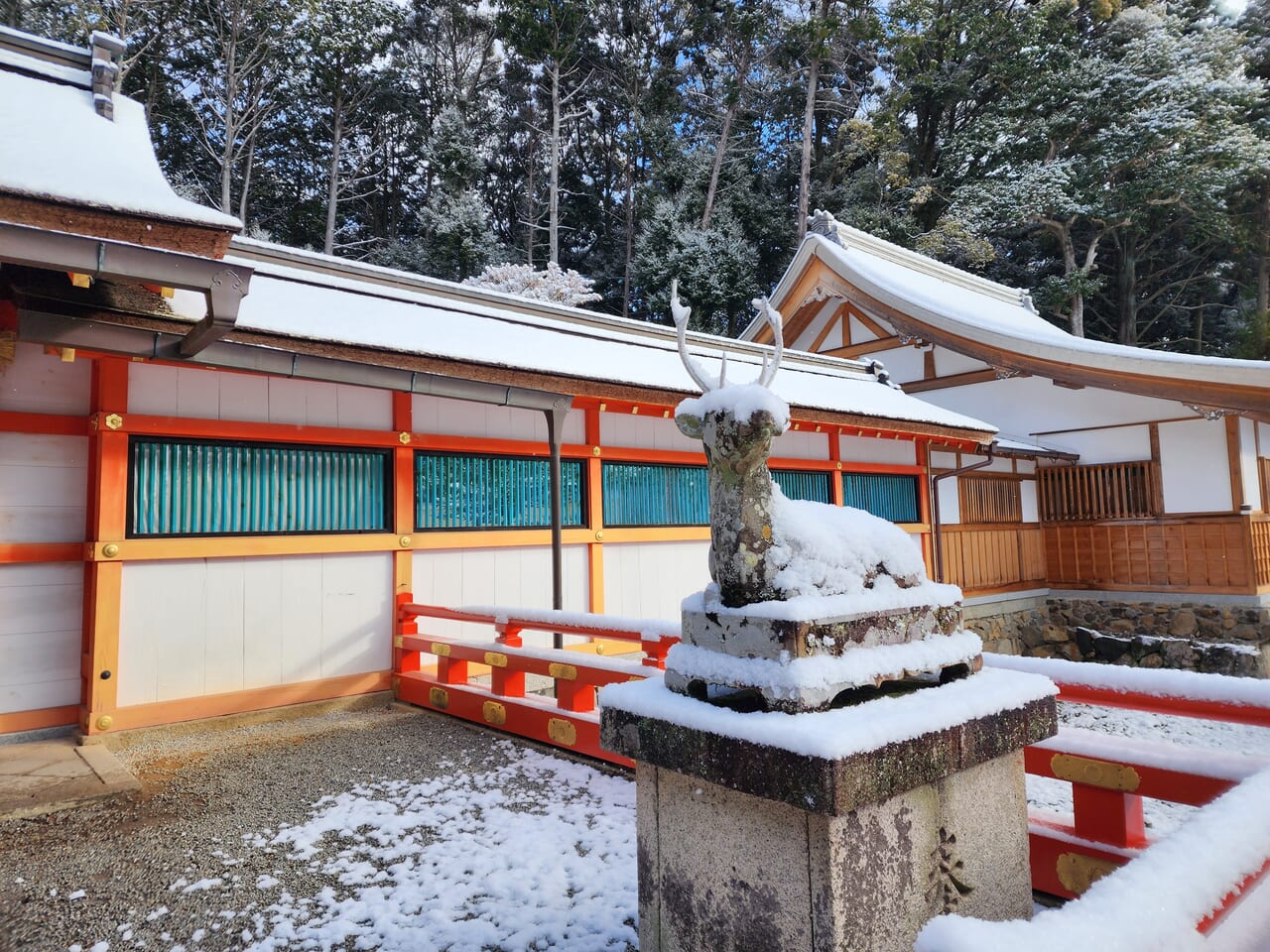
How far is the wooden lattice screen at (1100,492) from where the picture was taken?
10500 mm

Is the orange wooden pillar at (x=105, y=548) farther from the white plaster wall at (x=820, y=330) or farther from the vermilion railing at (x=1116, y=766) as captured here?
the white plaster wall at (x=820, y=330)

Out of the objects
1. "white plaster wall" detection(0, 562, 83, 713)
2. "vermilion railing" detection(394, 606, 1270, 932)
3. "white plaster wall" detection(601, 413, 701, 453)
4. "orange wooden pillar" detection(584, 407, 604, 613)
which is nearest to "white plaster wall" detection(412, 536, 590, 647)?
"orange wooden pillar" detection(584, 407, 604, 613)

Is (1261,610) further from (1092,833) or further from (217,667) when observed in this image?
(217,667)

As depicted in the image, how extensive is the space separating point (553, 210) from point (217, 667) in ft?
63.5

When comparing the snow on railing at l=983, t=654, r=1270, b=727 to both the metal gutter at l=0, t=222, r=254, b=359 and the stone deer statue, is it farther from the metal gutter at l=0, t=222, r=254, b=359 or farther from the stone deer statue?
the metal gutter at l=0, t=222, r=254, b=359

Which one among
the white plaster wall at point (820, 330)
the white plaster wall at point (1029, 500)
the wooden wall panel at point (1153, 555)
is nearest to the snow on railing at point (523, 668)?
the white plaster wall at point (1029, 500)

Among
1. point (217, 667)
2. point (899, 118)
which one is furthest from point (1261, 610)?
point (899, 118)

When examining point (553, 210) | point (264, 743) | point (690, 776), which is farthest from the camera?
point (553, 210)

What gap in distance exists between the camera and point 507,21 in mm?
20453

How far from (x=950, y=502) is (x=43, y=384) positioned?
34.7 ft

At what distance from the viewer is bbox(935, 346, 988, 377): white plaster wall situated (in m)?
12.0

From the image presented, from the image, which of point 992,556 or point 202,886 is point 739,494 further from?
point 992,556

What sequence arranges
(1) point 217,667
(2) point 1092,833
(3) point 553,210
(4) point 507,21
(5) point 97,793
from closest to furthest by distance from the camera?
(2) point 1092,833 → (5) point 97,793 → (1) point 217,667 → (4) point 507,21 → (3) point 553,210

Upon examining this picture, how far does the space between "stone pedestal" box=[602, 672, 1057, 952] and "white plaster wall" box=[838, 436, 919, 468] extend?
311 inches
